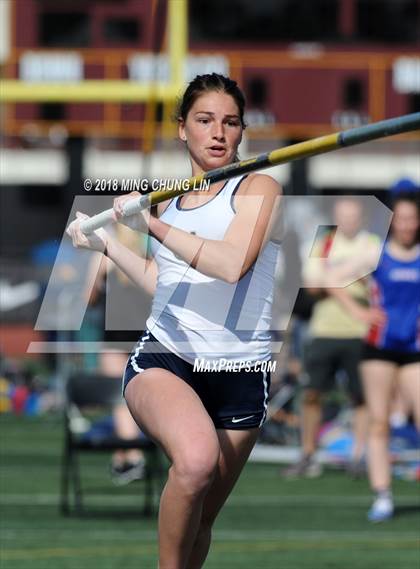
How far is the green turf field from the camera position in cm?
744

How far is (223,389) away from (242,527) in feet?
12.4

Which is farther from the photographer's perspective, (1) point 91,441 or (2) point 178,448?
(1) point 91,441

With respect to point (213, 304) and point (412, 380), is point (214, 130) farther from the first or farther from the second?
point (412, 380)

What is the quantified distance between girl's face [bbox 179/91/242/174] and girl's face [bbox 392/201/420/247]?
375cm

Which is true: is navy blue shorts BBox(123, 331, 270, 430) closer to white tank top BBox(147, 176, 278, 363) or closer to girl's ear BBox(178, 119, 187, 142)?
white tank top BBox(147, 176, 278, 363)

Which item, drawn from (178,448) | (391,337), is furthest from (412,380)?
(178,448)

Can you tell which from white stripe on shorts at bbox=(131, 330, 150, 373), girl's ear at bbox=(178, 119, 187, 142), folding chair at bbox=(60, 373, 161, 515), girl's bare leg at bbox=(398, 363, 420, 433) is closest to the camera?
white stripe on shorts at bbox=(131, 330, 150, 373)

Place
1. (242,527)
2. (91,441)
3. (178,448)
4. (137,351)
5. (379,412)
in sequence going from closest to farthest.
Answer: (178,448) → (137,351) → (242,527) → (379,412) → (91,441)

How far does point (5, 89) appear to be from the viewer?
13219 millimetres

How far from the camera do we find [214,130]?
518 cm

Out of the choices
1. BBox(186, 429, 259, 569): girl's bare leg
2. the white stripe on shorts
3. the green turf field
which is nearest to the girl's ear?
the white stripe on shorts

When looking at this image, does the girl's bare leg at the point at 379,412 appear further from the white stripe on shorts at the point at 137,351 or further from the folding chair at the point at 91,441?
the white stripe on shorts at the point at 137,351

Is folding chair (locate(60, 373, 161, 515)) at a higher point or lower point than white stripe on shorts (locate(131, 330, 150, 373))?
lower

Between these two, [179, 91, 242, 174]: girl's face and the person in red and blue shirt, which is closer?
[179, 91, 242, 174]: girl's face
